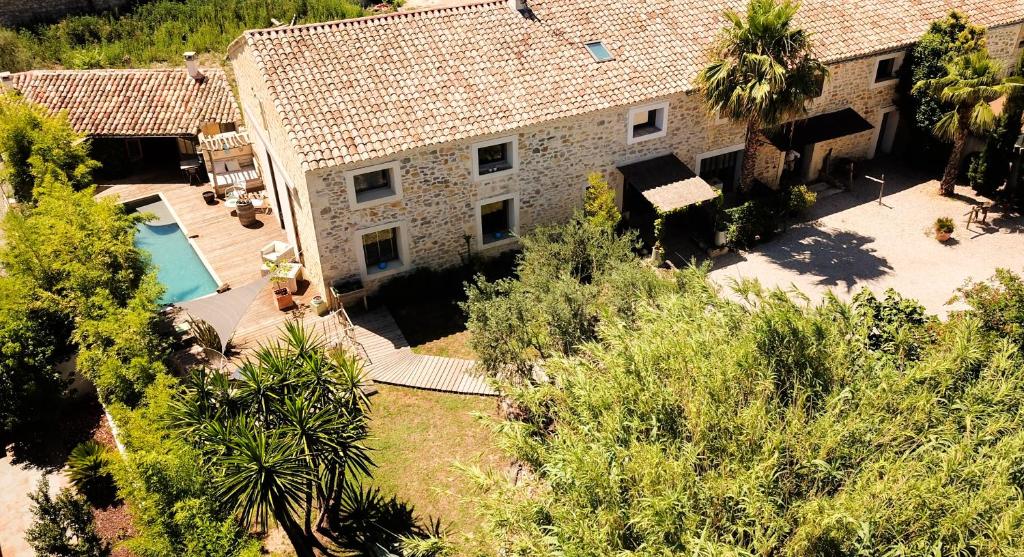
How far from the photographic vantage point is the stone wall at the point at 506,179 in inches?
930

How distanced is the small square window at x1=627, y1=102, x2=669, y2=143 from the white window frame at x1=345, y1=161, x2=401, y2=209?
29.5ft

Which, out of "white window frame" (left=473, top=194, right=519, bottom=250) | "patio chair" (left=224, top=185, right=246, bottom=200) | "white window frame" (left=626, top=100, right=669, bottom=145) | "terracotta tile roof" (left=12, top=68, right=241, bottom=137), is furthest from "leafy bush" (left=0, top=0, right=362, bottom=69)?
"white window frame" (left=626, top=100, right=669, bottom=145)

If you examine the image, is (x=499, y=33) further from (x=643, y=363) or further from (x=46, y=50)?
(x=46, y=50)

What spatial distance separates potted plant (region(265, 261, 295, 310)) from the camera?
82.0 ft

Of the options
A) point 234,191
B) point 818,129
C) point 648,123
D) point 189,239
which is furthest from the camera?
point 234,191

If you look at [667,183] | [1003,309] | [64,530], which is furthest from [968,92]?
[64,530]

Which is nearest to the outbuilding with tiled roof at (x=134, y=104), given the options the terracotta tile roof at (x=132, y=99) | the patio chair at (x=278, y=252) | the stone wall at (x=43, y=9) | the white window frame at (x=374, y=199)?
the terracotta tile roof at (x=132, y=99)

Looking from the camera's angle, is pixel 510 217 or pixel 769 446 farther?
pixel 510 217

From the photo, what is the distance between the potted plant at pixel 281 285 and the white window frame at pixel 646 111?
13.5 metres

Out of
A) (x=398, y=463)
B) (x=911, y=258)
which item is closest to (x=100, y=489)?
(x=398, y=463)

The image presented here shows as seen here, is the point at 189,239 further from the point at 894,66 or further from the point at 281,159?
the point at 894,66

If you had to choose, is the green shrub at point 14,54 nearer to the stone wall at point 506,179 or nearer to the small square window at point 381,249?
the stone wall at point 506,179

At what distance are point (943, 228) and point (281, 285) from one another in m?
24.7

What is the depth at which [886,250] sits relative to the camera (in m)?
27.2
